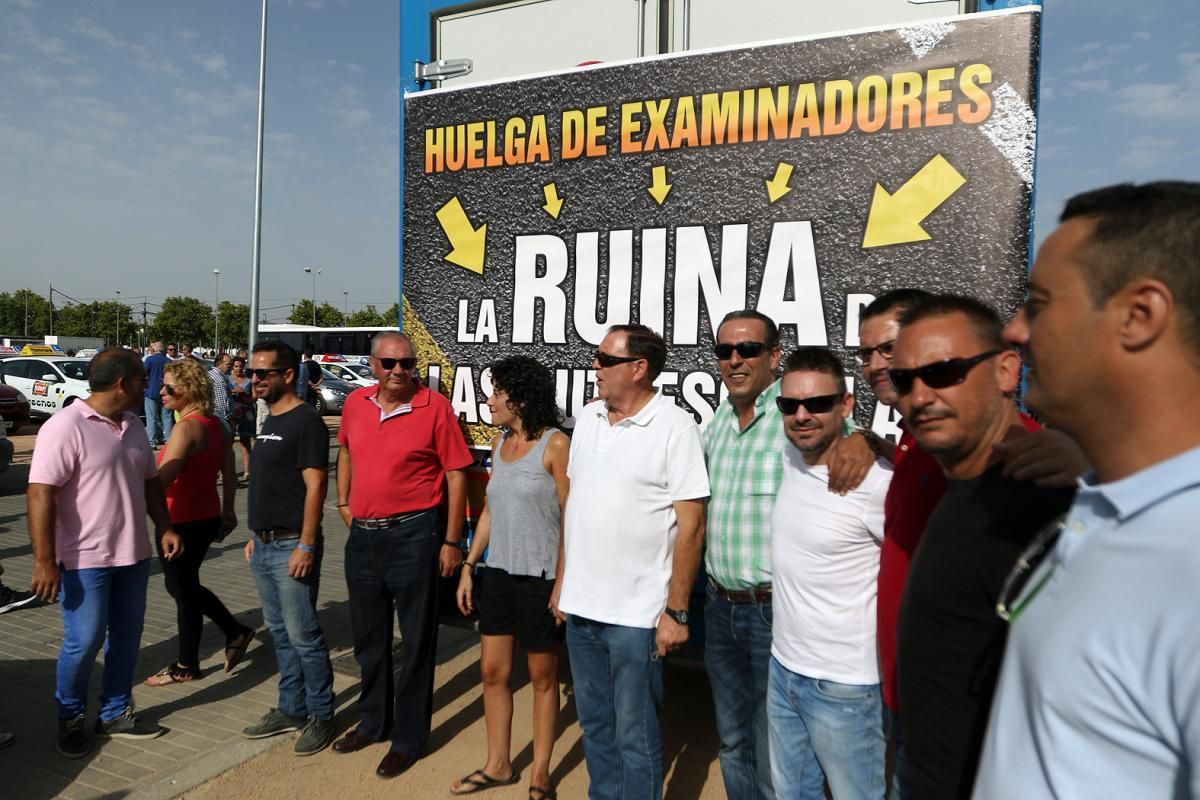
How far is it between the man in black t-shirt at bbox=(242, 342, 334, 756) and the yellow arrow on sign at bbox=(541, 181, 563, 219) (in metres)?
1.49

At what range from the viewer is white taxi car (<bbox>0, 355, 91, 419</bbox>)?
17.4 m

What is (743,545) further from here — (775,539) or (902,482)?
(902,482)

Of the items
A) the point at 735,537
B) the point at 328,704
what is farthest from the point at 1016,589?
the point at 328,704

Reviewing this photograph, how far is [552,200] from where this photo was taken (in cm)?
361

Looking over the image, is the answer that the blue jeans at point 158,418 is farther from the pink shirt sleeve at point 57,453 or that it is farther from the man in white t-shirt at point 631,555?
the man in white t-shirt at point 631,555

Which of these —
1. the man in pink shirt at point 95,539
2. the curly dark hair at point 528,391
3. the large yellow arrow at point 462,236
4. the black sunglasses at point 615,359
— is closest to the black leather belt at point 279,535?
the man in pink shirt at point 95,539

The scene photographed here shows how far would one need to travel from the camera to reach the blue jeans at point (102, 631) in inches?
145

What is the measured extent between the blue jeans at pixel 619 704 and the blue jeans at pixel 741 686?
219 millimetres

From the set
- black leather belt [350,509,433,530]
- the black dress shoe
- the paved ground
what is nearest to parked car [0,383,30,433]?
the paved ground

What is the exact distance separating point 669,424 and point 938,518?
4.38 ft

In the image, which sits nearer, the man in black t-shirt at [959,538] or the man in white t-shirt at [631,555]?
the man in black t-shirt at [959,538]

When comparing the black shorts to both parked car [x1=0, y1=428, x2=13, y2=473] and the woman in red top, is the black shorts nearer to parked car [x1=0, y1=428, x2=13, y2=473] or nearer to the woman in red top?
the woman in red top

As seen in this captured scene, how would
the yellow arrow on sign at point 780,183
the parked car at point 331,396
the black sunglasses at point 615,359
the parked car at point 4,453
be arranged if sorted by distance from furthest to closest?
the parked car at point 331,396 < the parked car at point 4,453 < the yellow arrow on sign at point 780,183 < the black sunglasses at point 615,359

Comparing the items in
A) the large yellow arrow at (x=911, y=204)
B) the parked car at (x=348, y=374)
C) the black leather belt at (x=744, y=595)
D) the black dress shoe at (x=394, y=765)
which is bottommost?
the black dress shoe at (x=394, y=765)
